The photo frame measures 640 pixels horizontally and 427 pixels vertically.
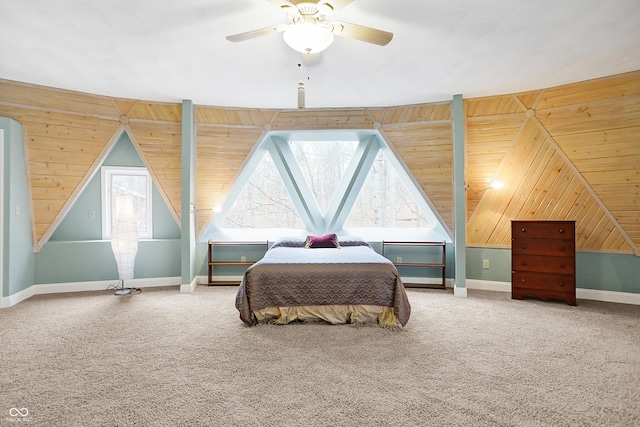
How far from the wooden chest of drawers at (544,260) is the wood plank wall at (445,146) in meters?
0.46

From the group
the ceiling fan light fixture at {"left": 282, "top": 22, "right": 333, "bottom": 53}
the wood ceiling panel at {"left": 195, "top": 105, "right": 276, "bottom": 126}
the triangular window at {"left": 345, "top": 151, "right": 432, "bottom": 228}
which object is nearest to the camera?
the ceiling fan light fixture at {"left": 282, "top": 22, "right": 333, "bottom": 53}

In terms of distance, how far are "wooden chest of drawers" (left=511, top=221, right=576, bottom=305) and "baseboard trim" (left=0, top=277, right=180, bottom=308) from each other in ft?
16.3

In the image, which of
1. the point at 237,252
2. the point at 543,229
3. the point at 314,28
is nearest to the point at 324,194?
the point at 237,252

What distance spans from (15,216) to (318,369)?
432 cm

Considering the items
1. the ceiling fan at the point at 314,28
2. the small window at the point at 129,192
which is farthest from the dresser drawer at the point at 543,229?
the small window at the point at 129,192

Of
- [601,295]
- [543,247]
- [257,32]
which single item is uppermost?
[257,32]

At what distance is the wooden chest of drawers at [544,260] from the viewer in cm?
410

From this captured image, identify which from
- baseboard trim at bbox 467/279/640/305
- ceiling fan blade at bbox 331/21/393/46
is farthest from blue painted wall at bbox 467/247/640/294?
ceiling fan blade at bbox 331/21/393/46

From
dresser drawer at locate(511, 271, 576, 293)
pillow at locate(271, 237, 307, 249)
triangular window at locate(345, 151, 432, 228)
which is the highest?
triangular window at locate(345, 151, 432, 228)

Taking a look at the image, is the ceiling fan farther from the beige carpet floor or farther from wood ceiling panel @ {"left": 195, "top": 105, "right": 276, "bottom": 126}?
wood ceiling panel @ {"left": 195, "top": 105, "right": 276, "bottom": 126}

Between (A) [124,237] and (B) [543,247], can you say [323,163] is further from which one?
(B) [543,247]

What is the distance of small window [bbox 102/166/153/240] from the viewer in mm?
5215

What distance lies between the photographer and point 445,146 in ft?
16.2

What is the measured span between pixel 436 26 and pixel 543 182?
2860 millimetres
